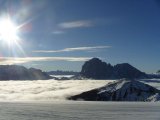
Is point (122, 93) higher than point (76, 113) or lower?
higher

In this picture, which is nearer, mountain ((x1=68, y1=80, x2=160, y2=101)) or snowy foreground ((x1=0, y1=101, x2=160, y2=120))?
snowy foreground ((x1=0, y1=101, x2=160, y2=120))

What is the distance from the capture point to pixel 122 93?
14088cm

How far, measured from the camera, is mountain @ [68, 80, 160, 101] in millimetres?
136250

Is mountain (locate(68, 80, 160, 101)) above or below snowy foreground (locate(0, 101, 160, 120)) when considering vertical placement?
above

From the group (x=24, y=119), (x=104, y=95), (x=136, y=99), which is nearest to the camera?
(x=24, y=119)

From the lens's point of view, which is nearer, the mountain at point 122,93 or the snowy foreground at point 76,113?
the snowy foreground at point 76,113

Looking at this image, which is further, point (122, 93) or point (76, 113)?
point (122, 93)

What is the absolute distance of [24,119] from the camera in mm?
48250

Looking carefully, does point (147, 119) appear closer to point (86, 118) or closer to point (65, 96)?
point (86, 118)

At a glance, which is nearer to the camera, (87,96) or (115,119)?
(115,119)

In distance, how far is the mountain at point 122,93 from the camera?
447ft

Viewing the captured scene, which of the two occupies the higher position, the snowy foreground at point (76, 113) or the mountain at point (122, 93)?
the mountain at point (122, 93)

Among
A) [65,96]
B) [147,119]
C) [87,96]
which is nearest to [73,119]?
[147,119]

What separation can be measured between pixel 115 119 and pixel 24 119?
1328 cm
